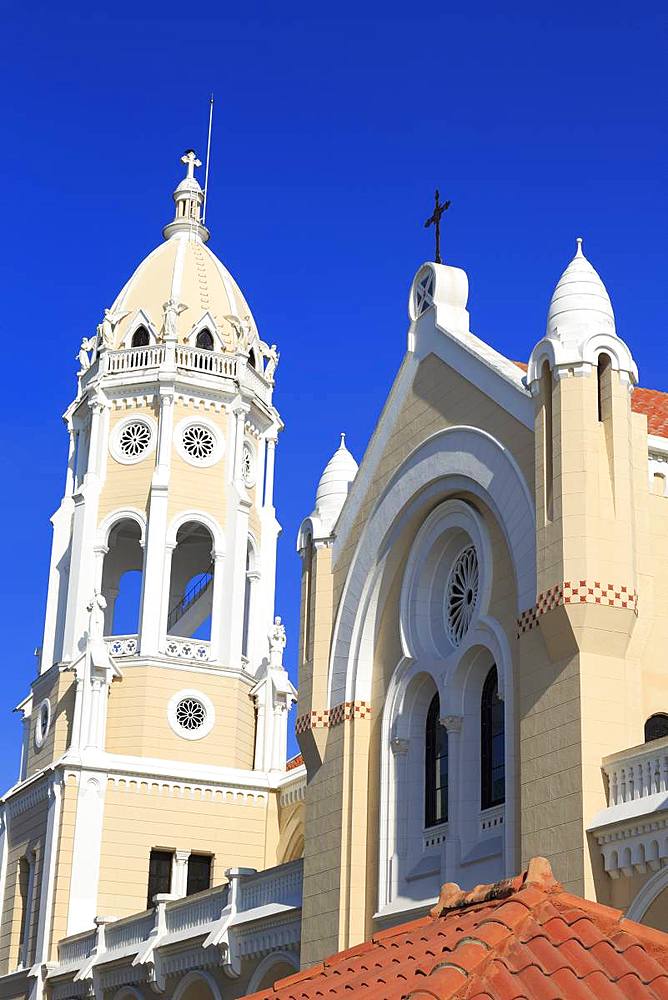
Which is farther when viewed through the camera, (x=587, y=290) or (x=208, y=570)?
(x=208, y=570)

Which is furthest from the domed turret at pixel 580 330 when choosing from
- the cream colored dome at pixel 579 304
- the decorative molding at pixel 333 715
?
the decorative molding at pixel 333 715

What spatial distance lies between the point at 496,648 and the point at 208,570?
78.0ft

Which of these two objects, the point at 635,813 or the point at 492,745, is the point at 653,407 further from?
the point at 635,813

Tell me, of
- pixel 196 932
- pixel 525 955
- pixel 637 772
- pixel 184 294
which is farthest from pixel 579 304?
pixel 184 294

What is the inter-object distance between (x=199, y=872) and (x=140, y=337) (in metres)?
15.0

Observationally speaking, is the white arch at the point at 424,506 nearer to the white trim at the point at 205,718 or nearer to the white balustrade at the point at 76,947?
the white balustrade at the point at 76,947

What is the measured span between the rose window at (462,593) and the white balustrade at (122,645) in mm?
16670

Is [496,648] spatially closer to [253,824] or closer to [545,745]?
[545,745]

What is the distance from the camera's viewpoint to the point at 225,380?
4356 centimetres

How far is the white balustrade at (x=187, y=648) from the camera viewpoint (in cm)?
4100

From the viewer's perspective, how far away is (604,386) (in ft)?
71.1

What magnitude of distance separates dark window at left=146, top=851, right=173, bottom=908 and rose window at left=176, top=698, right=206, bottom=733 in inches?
127

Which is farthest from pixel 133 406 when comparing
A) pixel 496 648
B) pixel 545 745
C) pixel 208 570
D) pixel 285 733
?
pixel 545 745

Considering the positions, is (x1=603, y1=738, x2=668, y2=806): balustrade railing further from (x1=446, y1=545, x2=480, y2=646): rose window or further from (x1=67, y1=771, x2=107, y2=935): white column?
(x1=67, y1=771, x2=107, y2=935): white column
